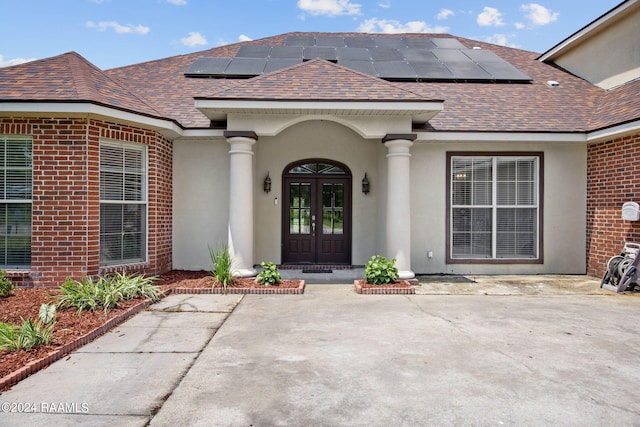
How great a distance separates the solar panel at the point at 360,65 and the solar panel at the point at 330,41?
1.99 m

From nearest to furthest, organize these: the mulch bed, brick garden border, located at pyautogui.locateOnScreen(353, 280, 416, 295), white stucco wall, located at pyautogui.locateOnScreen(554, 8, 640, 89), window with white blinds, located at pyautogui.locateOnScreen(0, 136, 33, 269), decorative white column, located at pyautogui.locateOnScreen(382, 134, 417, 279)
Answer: the mulch bed, window with white blinds, located at pyautogui.locateOnScreen(0, 136, 33, 269), brick garden border, located at pyautogui.locateOnScreen(353, 280, 416, 295), decorative white column, located at pyautogui.locateOnScreen(382, 134, 417, 279), white stucco wall, located at pyautogui.locateOnScreen(554, 8, 640, 89)

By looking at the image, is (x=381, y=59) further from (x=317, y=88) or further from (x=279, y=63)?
(x=317, y=88)

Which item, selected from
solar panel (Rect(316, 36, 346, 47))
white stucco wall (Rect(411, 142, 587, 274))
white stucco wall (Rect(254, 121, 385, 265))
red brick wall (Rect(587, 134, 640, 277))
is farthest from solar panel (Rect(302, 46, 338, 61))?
red brick wall (Rect(587, 134, 640, 277))

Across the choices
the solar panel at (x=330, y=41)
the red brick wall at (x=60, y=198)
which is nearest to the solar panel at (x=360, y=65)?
the solar panel at (x=330, y=41)

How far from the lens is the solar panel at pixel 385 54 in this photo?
11888 millimetres

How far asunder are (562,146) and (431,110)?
12.4 feet

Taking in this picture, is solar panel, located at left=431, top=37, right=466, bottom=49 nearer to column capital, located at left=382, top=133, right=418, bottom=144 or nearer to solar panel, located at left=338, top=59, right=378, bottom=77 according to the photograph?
solar panel, located at left=338, top=59, right=378, bottom=77

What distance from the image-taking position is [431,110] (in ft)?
24.5

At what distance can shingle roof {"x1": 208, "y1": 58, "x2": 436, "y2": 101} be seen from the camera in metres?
7.39

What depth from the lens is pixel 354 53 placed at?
12.1m

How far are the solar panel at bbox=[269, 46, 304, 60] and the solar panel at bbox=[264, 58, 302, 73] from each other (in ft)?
1.02

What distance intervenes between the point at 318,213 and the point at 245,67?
468cm

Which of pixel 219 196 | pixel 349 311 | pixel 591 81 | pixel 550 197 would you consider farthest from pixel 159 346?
pixel 591 81

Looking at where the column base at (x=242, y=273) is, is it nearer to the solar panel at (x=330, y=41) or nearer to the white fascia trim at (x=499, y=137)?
the white fascia trim at (x=499, y=137)
